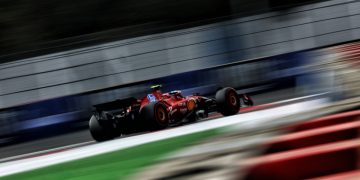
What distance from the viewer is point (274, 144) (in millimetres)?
2590

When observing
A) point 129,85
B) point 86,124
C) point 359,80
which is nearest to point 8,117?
point 86,124

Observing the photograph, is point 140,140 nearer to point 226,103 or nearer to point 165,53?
point 226,103

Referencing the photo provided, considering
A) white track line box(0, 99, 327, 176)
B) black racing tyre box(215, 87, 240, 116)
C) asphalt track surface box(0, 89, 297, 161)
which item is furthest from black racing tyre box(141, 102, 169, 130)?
asphalt track surface box(0, 89, 297, 161)

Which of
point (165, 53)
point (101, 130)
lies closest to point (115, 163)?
point (101, 130)

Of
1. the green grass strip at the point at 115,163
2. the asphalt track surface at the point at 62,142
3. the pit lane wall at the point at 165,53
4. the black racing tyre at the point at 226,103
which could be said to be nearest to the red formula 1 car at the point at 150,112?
the black racing tyre at the point at 226,103

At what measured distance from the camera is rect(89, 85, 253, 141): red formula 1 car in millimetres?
9984

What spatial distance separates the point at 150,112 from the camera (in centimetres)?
991

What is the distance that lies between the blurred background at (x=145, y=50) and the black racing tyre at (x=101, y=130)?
8.17ft

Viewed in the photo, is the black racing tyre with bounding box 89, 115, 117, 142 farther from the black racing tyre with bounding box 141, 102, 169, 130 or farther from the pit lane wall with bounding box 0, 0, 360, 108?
the pit lane wall with bounding box 0, 0, 360, 108

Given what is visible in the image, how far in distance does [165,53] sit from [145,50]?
46 cm

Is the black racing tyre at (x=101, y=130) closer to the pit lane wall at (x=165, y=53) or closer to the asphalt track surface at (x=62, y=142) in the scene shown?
the asphalt track surface at (x=62, y=142)

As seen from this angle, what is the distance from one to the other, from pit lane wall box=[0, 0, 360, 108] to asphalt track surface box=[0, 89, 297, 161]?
2335 millimetres

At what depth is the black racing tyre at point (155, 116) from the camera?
988 cm

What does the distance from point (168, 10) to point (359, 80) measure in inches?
650
